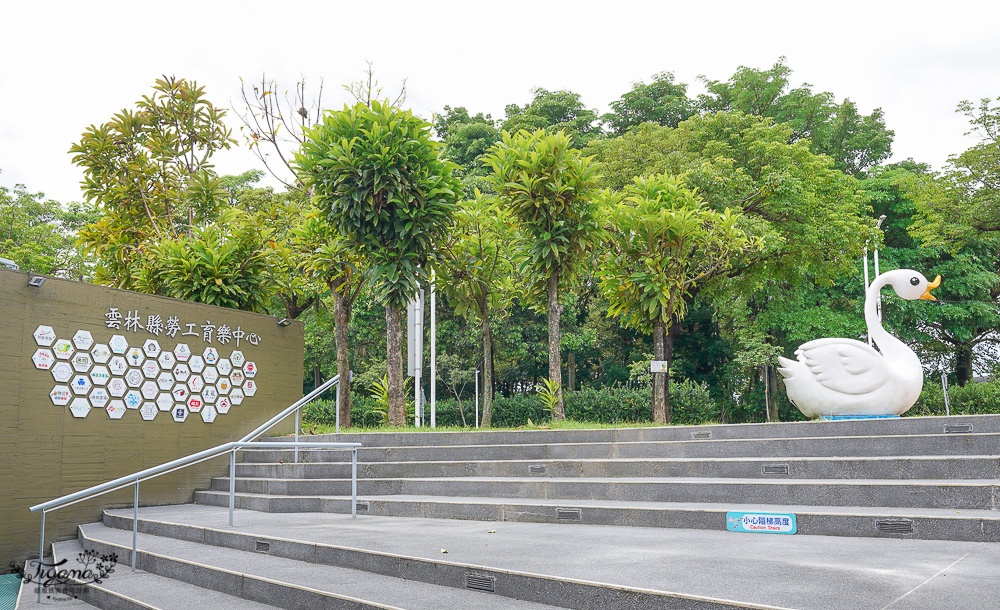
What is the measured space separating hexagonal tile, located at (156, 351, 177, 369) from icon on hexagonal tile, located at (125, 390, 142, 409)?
57cm

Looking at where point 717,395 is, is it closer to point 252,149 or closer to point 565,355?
point 565,355

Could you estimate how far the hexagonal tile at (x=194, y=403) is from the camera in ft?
35.0

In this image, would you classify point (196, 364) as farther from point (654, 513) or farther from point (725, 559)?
point (725, 559)

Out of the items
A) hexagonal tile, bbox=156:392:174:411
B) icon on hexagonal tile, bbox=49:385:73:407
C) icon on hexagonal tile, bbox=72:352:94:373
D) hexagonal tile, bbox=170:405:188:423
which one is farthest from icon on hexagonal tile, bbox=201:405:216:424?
icon on hexagonal tile, bbox=49:385:73:407

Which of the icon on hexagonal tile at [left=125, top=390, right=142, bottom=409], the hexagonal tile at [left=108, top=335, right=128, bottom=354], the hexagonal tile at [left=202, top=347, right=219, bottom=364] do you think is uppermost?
the hexagonal tile at [left=108, top=335, right=128, bottom=354]

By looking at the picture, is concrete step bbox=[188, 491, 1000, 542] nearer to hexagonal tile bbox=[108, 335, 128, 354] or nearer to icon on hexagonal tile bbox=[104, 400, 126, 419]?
icon on hexagonal tile bbox=[104, 400, 126, 419]

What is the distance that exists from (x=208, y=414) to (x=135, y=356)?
1.54 meters

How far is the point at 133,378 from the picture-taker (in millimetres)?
9945

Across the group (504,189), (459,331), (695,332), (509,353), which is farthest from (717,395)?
(504,189)

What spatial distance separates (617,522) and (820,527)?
1856mm

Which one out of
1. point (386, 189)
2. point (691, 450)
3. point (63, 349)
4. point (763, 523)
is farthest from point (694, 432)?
point (63, 349)

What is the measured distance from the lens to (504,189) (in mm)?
13156

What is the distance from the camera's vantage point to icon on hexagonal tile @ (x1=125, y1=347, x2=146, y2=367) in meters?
9.89

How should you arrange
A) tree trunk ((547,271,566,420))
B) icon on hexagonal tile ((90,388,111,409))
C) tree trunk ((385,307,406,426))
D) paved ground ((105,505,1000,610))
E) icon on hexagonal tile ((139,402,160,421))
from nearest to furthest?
paved ground ((105,505,1000,610))
icon on hexagonal tile ((90,388,111,409))
icon on hexagonal tile ((139,402,160,421))
tree trunk ((385,307,406,426))
tree trunk ((547,271,566,420))
